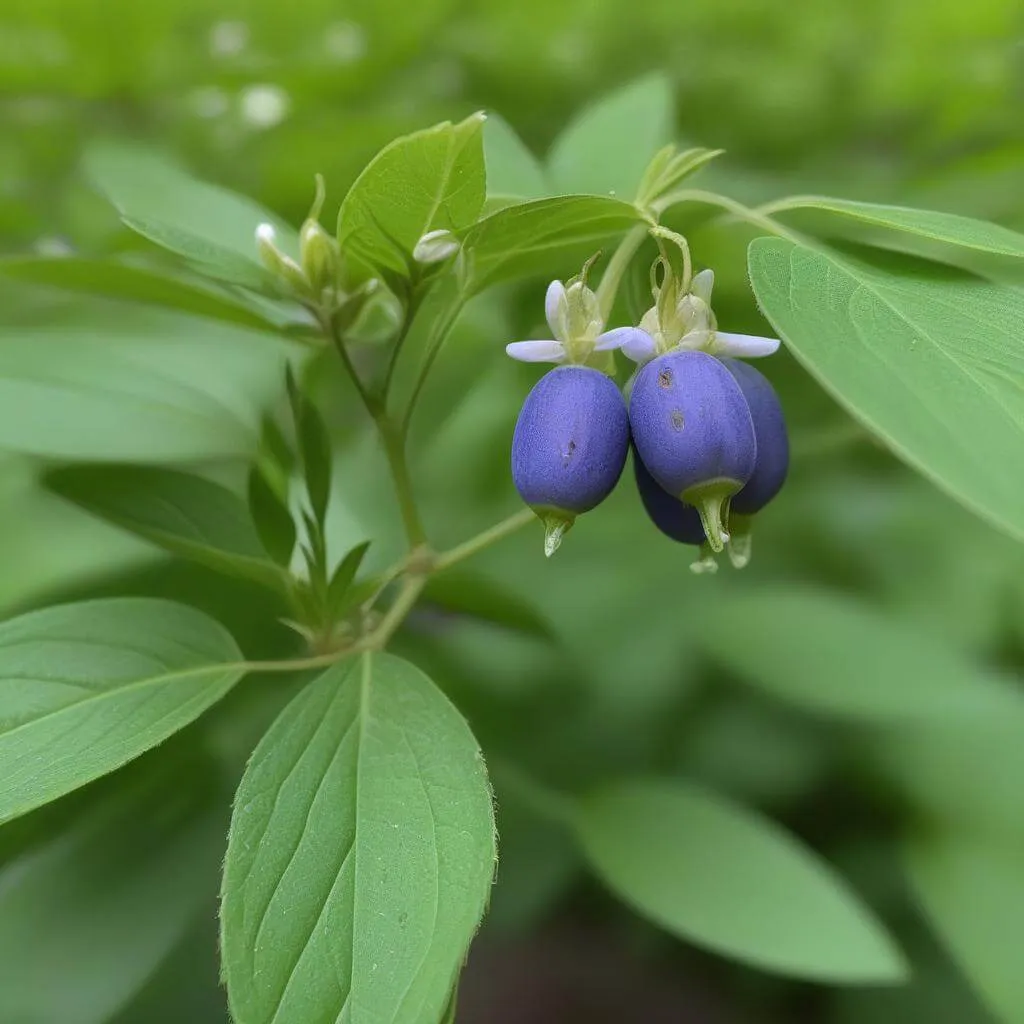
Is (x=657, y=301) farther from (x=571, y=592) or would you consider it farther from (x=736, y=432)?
(x=571, y=592)

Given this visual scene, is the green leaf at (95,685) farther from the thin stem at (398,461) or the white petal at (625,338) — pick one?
the white petal at (625,338)

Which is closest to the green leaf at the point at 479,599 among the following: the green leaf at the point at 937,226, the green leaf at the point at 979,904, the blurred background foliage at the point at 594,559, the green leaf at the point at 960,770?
the blurred background foliage at the point at 594,559

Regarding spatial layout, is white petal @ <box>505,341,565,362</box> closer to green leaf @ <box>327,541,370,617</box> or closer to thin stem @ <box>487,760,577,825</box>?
green leaf @ <box>327,541,370,617</box>

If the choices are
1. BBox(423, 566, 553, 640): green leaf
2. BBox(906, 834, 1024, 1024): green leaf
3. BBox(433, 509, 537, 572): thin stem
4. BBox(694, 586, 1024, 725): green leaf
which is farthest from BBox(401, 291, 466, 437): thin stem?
BBox(906, 834, 1024, 1024): green leaf

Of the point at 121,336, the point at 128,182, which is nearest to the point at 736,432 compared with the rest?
the point at 128,182

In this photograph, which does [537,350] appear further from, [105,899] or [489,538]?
[105,899]
